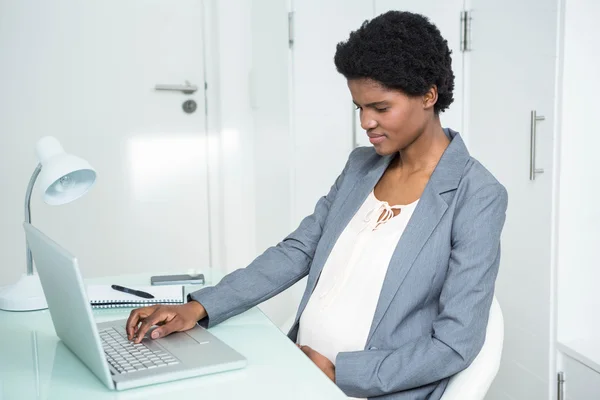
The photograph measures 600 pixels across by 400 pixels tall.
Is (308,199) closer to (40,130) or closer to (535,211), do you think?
(535,211)

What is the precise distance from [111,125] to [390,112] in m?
1.78

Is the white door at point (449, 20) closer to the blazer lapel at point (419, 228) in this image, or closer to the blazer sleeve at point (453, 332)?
the blazer lapel at point (419, 228)

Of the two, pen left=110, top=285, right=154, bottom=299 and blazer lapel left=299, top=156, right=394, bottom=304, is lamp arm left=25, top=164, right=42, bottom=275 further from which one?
blazer lapel left=299, top=156, right=394, bottom=304

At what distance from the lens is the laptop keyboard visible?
107cm

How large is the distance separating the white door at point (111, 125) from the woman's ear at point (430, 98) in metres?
1.73

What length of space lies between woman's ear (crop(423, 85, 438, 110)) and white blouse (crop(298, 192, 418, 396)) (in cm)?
20

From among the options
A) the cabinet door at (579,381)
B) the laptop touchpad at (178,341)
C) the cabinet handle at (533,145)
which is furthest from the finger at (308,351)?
the cabinet handle at (533,145)

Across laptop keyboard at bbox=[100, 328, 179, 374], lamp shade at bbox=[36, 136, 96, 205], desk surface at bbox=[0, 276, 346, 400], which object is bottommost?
desk surface at bbox=[0, 276, 346, 400]

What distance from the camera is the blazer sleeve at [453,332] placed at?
4.12 ft

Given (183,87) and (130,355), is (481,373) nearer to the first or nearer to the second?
(130,355)

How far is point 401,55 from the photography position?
4.49 ft

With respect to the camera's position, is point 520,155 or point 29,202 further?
point 520,155

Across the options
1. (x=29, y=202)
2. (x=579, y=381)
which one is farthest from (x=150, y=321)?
(x=579, y=381)

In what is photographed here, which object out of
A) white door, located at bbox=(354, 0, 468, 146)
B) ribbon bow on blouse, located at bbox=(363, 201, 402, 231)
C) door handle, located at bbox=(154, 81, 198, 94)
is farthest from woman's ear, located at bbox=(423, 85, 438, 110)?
door handle, located at bbox=(154, 81, 198, 94)
